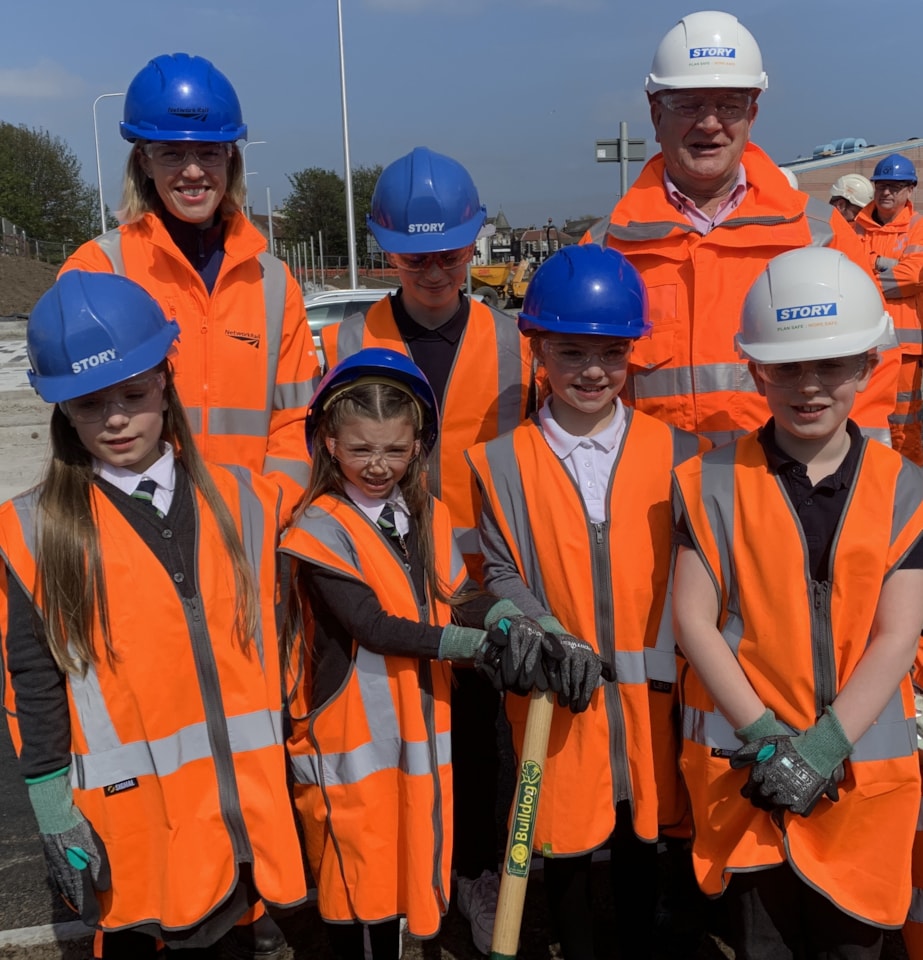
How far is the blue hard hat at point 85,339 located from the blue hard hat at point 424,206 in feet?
3.49

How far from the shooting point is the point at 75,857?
2.23 metres

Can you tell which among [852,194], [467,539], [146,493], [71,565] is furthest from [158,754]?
[852,194]

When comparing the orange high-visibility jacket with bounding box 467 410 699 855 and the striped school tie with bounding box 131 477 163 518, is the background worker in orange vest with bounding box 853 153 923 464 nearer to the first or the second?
the orange high-visibility jacket with bounding box 467 410 699 855

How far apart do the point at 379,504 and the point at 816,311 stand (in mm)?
1256

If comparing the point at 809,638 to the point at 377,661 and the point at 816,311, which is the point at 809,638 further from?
the point at 377,661

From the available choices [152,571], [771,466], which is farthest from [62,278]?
[771,466]

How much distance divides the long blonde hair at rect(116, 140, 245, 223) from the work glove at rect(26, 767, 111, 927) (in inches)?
69.5

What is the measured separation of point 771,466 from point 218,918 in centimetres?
179

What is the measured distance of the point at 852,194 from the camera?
9.24 metres

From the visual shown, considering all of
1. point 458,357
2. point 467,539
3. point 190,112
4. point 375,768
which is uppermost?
point 190,112

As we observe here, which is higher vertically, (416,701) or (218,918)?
(416,701)

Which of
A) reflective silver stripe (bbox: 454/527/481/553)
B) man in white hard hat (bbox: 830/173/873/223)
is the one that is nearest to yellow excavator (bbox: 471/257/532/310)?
man in white hard hat (bbox: 830/173/873/223)

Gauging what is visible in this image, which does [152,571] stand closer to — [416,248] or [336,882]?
[336,882]

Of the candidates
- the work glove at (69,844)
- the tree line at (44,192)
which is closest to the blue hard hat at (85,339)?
the work glove at (69,844)
